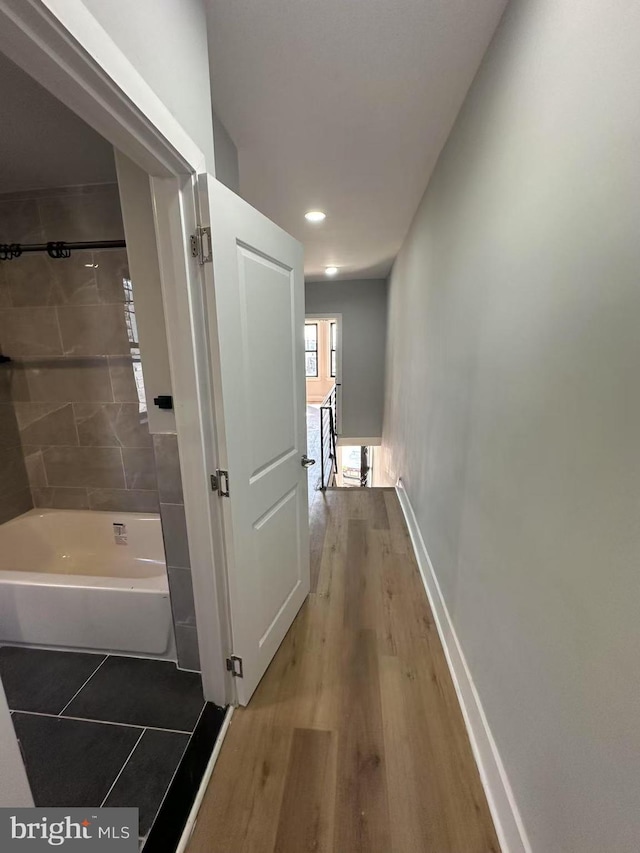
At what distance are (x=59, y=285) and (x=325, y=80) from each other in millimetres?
1852

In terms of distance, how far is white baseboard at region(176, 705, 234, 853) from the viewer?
1086 millimetres

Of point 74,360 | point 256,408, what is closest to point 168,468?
point 256,408

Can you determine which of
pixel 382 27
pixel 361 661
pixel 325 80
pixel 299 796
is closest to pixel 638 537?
pixel 299 796

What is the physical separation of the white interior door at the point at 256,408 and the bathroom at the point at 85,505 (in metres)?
0.28

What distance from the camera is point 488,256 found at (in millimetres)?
1333

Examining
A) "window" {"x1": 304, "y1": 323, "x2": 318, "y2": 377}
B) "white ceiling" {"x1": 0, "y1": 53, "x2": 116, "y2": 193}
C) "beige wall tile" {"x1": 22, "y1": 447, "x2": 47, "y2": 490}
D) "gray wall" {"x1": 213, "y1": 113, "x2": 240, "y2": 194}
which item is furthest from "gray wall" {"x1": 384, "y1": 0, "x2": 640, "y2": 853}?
"window" {"x1": 304, "y1": 323, "x2": 318, "y2": 377}

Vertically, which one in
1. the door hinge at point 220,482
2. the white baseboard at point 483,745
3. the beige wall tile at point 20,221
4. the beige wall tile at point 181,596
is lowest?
the white baseboard at point 483,745

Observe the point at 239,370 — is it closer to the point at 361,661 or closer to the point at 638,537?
the point at 638,537

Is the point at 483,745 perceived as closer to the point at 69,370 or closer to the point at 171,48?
the point at 171,48

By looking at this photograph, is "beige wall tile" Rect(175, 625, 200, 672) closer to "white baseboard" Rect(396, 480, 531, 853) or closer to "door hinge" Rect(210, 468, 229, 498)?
"door hinge" Rect(210, 468, 229, 498)

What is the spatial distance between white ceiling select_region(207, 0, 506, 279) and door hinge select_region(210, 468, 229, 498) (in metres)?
1.52

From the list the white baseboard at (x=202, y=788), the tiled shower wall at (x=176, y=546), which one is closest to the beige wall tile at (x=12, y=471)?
the tiled shower wall at (x=176, y=546)

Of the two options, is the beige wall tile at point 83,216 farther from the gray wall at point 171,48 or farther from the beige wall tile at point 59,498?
the beige wall tile at point 59,498

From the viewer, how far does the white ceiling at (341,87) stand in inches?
44.3
